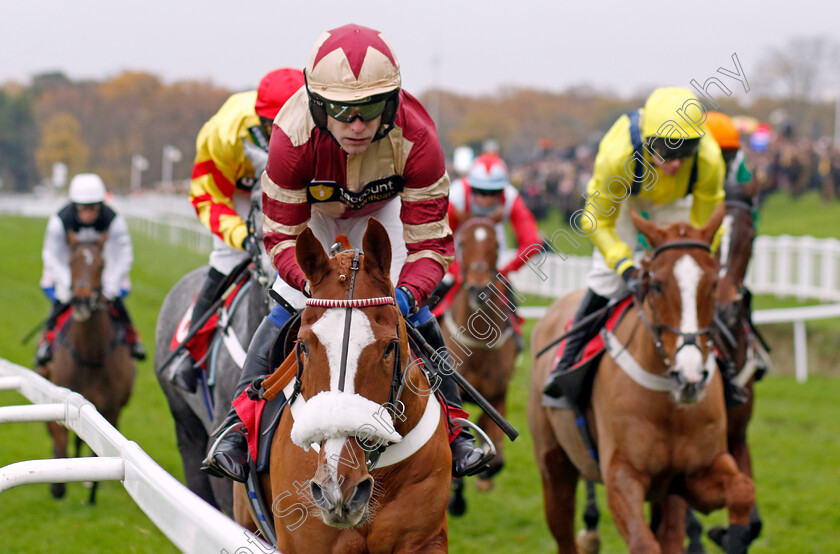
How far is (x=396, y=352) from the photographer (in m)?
2.88

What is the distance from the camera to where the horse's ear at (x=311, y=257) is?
9.57ft

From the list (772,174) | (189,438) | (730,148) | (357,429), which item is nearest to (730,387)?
(730,148)

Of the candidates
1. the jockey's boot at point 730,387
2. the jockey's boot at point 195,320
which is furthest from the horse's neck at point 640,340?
the jockey's boot at point 195,320

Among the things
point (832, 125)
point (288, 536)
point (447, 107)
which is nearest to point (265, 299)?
point (288, 536)

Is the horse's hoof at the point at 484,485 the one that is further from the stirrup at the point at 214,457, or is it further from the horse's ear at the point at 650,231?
the stirrup at the point at 214,457

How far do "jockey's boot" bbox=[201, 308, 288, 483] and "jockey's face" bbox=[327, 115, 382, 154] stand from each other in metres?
0.72

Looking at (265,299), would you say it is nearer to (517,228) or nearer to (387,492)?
(387,492)

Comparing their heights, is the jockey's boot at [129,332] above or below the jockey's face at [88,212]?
below

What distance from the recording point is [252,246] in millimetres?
4625

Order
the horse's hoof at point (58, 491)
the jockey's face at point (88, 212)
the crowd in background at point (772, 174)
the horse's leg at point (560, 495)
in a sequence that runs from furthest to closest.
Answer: the crowd in background at point (772, 174), the jockey's face at point (88, 212), the horse's hoof at point (58, 491), the horse's leg at point (560, 495)

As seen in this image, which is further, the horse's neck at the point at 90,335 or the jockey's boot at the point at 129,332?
the jockey's boot at the point at 129,332

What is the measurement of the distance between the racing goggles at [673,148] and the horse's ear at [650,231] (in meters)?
0.44

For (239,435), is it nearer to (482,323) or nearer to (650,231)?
(650,231)

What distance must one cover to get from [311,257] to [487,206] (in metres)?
5.26
